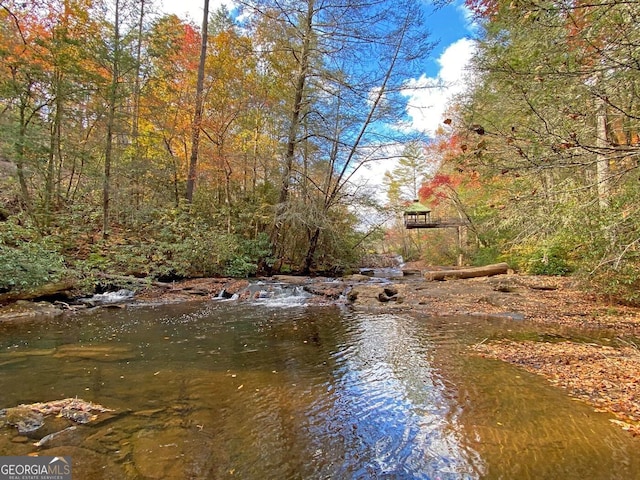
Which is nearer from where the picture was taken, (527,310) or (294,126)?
(527,310)

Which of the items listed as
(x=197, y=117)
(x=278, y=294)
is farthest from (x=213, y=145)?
(x=278, y=294)

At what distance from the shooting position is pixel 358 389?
135 inches

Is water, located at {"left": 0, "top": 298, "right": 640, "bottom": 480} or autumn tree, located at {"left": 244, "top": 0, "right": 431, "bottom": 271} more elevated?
autumn tree, located at {"left": 244, "top": 0, "right": 431, "bottom": 271}

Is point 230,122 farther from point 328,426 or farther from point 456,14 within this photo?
point 328,426

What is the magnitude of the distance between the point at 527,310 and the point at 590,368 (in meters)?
3.54

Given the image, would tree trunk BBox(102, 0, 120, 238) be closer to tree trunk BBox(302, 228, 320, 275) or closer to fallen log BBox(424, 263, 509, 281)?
tree trunk BBox(302, 228, 320, 275)

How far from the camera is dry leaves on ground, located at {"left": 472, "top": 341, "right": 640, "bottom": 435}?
2967mm

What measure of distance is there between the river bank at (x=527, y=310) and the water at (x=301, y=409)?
370mm

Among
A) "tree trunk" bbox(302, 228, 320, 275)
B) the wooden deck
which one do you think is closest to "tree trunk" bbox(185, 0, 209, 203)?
"tree trunk" bbox(302, 228, 320, 275)

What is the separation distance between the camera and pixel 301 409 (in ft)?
9.86

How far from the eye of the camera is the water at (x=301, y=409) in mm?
2207

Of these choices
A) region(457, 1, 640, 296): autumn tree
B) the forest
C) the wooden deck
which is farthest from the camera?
the wooden deck

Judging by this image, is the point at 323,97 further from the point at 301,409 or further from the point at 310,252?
the point at 301,409

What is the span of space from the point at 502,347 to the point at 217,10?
15776 mm
